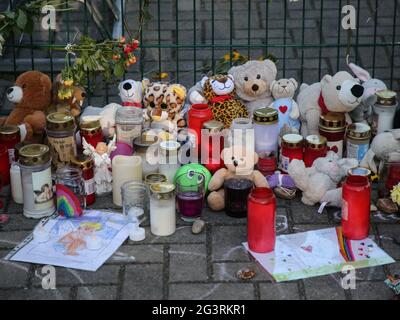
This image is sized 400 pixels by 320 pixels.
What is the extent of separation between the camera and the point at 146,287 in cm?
444

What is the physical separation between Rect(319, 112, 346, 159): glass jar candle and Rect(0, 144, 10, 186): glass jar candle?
190cm

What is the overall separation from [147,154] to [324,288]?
1424 millimetres

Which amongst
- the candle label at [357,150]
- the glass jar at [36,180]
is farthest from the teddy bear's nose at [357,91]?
the glass jar at [36,180]

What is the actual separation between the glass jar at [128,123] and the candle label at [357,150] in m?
1.27

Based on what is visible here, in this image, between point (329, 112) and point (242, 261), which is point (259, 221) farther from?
point (329, 112)

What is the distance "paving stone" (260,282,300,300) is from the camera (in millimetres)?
4344

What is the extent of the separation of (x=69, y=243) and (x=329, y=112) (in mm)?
1828

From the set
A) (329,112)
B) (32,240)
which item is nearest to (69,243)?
(32,240)

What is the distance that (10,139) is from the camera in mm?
5422

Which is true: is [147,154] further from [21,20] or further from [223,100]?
[21,20]

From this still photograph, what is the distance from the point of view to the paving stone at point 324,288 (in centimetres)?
434

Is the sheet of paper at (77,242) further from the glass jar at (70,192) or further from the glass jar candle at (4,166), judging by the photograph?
the glass jar candle at (4,166)

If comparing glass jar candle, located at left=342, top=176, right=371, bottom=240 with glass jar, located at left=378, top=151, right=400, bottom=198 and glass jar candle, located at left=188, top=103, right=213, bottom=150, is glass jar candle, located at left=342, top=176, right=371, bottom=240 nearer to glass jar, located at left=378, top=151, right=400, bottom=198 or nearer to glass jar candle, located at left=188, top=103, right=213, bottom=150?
glass jar, located at left=378, top=151, right=400, bottom=198

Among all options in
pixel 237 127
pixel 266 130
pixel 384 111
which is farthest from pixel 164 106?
pixel 384 111
